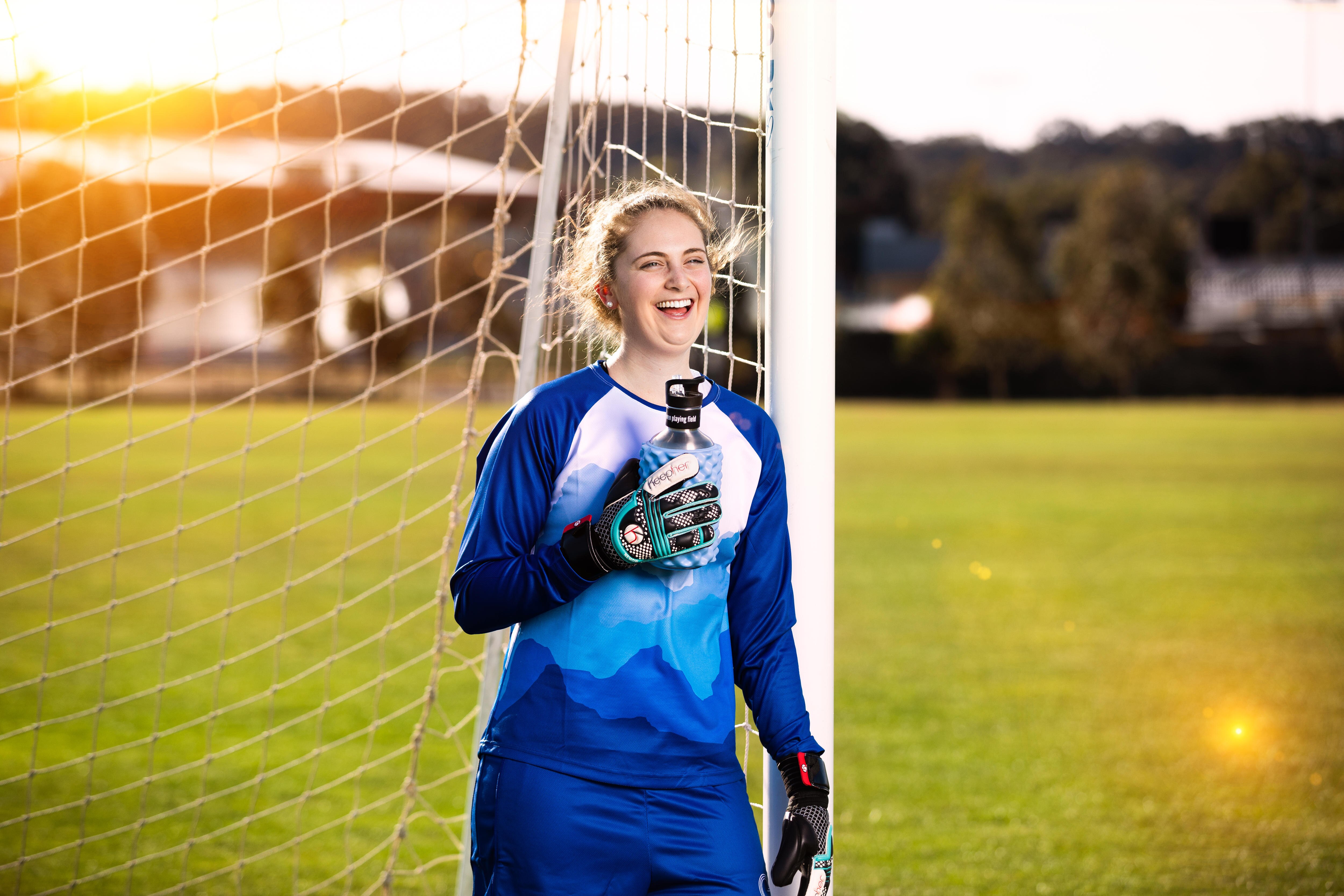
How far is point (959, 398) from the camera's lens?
3869cm

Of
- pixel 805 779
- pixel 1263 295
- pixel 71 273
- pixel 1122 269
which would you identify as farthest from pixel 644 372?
pixel 1263 295

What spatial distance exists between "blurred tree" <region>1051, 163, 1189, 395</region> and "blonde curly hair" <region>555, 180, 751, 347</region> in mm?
40441

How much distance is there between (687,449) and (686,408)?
0.20 feet

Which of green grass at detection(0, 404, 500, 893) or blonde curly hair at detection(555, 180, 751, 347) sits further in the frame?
green grass at detection(0, 404, 500, 893)

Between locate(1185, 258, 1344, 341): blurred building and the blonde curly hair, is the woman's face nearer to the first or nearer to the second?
the blonde curly hair

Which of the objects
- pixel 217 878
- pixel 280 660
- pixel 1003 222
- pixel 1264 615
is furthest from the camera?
pixel 1003 222

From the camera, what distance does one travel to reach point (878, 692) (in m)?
5.73

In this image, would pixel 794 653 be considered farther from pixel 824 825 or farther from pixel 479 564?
pixel 479 564

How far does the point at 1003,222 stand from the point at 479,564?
4736cm

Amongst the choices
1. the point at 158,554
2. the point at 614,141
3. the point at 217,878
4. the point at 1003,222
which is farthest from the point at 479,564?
the point at 1003,222

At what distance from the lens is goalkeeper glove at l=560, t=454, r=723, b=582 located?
1.56 meters

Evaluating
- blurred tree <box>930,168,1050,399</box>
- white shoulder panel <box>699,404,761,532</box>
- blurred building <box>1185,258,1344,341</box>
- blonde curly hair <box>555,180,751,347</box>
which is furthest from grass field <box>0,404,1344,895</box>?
blurred building <box>1185,258,1344,341</box>

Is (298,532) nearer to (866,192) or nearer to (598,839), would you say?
(598,839)

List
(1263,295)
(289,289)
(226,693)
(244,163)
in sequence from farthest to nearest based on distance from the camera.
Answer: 1. (1263,295)
2. (244,163)
3. (289,289)
4. (226,693)
